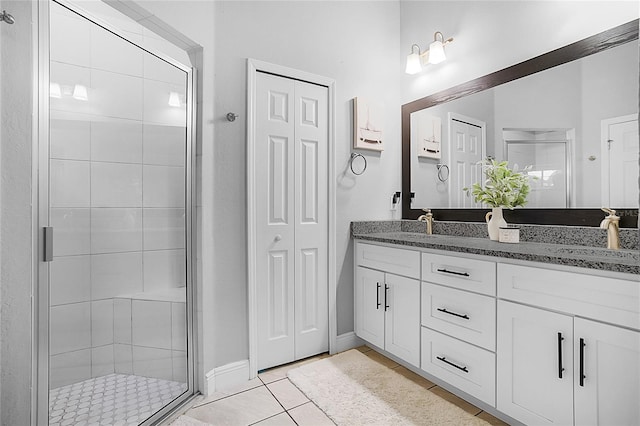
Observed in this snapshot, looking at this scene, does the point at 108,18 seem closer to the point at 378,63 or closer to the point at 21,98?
the point at 21,98

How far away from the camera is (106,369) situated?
4.83 ft

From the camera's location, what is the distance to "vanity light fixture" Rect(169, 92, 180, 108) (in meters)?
1.77

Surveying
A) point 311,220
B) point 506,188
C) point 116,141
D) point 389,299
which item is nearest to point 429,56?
point 506,188

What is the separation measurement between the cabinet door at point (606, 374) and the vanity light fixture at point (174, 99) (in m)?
2.15

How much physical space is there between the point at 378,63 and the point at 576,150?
1.57 m

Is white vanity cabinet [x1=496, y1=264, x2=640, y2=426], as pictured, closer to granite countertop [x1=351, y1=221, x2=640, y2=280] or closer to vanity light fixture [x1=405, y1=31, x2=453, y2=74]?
granite countertop [x1=351, y1=221, x2=640, y2=280]

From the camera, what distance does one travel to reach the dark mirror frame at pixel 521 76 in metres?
1.64

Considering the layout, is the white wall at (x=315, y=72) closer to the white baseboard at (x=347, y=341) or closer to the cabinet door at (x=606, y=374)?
the white baseboard at (x=347, y=341)

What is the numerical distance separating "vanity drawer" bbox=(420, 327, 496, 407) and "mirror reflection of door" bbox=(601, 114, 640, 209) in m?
1.04

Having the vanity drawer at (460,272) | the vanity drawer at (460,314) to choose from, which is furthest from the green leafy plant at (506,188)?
the vanity drawer at (460,314)

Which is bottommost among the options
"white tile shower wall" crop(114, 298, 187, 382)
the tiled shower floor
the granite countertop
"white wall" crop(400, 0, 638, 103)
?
the tiled shower floor

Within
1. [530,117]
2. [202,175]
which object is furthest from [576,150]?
→ [202,175]

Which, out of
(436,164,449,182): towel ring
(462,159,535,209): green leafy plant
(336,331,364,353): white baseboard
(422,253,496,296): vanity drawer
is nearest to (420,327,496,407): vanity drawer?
(422,253,496,296): vanity drawer

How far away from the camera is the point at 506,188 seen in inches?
77.4
